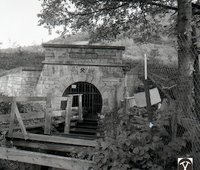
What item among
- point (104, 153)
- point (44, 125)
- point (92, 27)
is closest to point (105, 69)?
point (92, 27)

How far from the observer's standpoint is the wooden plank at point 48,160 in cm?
361

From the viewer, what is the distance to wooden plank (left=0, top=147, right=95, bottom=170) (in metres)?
3.61

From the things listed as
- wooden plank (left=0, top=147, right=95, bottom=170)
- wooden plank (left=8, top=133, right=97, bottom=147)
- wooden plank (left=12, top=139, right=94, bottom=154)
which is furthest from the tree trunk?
wooden plank (left=12, top=139, right=94, bottom=154)

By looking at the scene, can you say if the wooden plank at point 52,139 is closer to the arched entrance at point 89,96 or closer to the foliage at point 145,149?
the foliage at point 145,149

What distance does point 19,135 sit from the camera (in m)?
6.05

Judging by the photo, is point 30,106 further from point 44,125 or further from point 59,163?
point 59,163

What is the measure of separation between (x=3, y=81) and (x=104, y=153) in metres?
9.66

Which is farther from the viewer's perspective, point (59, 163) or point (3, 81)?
point (3, 81)

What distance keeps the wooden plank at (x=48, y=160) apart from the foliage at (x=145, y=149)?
41 centimetres

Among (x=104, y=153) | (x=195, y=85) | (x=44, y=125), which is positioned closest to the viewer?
(x=104, y=153)

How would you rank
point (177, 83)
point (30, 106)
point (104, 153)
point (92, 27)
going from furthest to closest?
point (30, 106) → point (92, 27) → point (177, 83) → point (104, 153)

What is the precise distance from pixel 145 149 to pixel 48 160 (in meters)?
1.90

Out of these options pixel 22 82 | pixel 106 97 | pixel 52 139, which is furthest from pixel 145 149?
pixel 22 82

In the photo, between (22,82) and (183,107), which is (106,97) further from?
(183,107)
